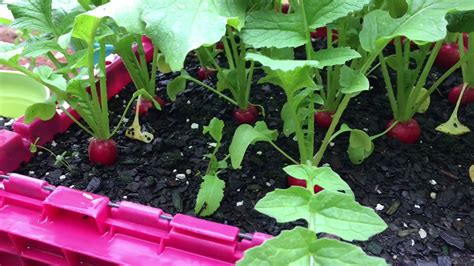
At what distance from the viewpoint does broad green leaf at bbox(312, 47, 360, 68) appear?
551 mm

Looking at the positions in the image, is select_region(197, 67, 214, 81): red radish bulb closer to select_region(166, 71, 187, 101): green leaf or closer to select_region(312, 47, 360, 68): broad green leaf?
select_region(166, 71, 187, 101): green leaf

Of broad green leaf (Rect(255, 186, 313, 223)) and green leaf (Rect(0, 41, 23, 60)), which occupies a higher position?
green leaf (Rect(0, 41, 23, 60))

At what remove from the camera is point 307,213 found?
46 centimetres

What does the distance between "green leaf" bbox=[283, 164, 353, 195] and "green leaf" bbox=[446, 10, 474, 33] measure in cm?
26

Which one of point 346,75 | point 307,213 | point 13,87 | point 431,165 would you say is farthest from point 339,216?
point 13,87

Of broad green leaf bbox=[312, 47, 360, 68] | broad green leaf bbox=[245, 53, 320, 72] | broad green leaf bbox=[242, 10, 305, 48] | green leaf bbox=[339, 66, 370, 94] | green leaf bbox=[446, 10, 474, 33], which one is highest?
broad green leaf bbox=[245, 53, 320, 72]

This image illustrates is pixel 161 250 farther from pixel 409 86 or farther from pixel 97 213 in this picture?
pixel 409 86

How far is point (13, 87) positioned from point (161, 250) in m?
0.49

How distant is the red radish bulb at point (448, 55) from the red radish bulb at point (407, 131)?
0.74 ft

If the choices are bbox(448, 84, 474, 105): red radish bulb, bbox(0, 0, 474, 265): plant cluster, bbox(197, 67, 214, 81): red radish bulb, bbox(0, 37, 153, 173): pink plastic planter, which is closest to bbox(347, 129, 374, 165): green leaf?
bbox(0, 0, 474, 265): plant cluster

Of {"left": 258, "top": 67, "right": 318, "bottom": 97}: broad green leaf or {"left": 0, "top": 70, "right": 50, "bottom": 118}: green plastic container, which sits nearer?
{"left": 258, "top": 67, "right": 318, "bottom": 97}: broad green leaf

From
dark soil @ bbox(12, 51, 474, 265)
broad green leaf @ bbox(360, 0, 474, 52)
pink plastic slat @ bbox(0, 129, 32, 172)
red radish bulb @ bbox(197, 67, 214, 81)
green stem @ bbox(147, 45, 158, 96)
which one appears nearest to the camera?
broad green leaf @ bbox(360, 0, 474, 52)

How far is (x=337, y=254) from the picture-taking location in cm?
42

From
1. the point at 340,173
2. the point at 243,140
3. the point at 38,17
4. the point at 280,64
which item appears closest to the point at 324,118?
the point at 340,173
